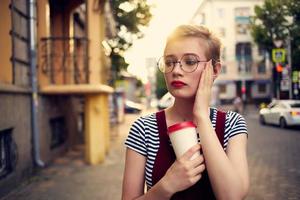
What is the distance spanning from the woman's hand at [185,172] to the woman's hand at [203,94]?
17 cm

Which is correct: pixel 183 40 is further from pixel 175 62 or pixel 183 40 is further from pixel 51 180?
pixel 51 180

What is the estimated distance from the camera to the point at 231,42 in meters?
49.8

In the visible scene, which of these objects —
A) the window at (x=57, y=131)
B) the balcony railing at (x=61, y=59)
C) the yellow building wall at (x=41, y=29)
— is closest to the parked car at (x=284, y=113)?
the window at (x=57, y=131)

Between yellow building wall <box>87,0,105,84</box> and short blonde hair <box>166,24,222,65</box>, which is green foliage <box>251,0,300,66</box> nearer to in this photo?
yellow building wall <box>87,0,105,84</box>

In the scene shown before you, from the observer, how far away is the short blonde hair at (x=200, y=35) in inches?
69.5

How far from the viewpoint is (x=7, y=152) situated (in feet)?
23.0

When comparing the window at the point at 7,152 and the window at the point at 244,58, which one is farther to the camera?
the window at the point at 244,58

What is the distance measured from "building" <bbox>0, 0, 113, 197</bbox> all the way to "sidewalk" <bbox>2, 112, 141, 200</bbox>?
0.84 ft

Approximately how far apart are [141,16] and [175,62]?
16.4 metres

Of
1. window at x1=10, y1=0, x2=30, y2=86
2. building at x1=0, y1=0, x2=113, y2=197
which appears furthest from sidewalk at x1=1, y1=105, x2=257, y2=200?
window at x1=10, y1=0, x2=30, y2=86

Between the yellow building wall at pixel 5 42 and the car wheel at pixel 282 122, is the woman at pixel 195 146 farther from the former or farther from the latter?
the car wheel at pixel 282 122

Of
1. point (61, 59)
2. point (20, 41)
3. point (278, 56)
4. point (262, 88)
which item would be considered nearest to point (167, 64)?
point (20, 41)

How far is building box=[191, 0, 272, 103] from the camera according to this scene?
161 ft

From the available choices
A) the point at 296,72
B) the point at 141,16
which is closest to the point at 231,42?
the point at 296,72
